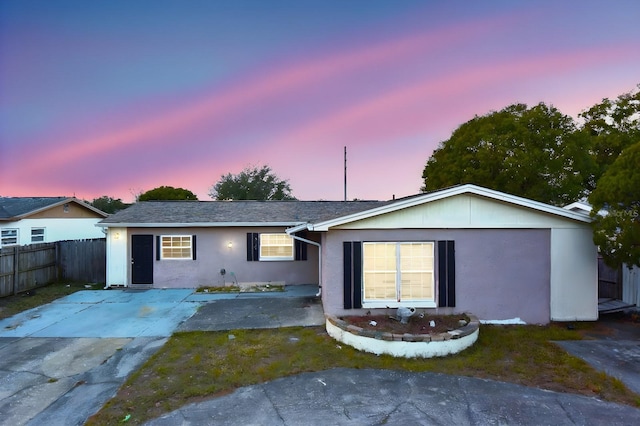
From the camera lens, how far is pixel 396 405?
435 cm

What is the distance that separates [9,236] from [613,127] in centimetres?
3187

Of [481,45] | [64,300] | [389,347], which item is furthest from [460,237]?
[64,300]

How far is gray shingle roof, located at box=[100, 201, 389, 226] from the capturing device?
39.2ft

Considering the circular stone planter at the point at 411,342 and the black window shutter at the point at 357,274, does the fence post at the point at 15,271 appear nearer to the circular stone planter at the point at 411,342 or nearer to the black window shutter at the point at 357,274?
the black window shutter at the point at 357,274

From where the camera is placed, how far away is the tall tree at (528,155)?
16.8 meters

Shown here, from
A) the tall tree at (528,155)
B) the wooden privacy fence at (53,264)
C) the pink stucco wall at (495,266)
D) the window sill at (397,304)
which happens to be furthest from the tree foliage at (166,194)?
the window sill at (397,304)

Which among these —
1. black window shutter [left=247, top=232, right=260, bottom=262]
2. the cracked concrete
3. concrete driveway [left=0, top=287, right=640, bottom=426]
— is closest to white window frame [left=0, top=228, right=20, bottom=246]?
concrete driveway [left=0, top=287, right=640, bottom=426]

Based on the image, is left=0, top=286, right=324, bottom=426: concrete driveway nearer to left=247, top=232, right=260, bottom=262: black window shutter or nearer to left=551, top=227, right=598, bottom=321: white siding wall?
left=247, top=232, right=260, bottom=262: black window shutter

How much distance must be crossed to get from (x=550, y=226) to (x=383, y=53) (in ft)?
31.1

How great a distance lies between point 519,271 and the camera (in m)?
7.61

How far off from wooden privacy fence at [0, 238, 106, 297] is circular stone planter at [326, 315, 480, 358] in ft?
37.8

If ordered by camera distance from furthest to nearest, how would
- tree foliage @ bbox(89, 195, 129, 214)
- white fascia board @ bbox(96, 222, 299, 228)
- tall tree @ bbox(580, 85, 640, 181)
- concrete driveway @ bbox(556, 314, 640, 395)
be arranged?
tree foliage @ bbox(89, 195, 129, 214) < tall tree @ bbox(580, 85, 640, 181) < white fascia board @ bbox(96, 222, 299, 228) < concrete driveway @ bbox(556, 314, 640, 395)

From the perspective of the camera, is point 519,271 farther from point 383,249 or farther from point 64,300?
point 64,300

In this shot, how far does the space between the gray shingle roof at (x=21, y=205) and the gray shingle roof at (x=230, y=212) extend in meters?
6.20
